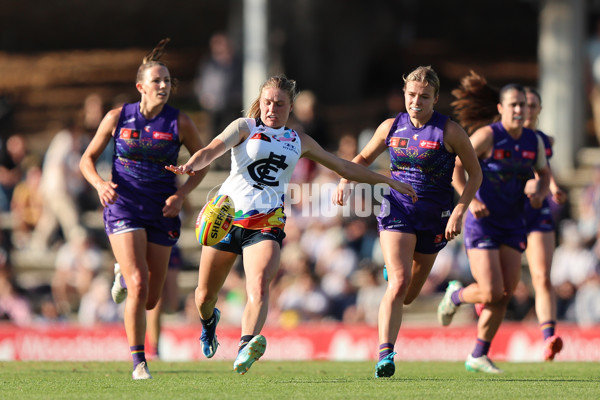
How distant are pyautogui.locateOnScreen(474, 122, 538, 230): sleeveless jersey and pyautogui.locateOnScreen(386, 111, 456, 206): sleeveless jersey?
123 centimetres

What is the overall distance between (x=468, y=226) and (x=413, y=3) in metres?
19.3

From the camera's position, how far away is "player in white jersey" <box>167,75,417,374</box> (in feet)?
28.6

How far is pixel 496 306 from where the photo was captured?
10711 millimetres

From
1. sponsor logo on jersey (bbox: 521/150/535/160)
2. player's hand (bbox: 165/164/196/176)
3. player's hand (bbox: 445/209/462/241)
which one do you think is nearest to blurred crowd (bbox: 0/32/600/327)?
sponsor logo on jersey (bbox: 521/150/535/160)

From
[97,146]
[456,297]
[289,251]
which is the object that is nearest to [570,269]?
[289,251]

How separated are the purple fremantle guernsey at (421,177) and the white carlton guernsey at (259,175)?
37.9 inches

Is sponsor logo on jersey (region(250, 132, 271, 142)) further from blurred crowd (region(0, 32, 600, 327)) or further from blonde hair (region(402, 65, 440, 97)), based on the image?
blurred crowd (region(0, 32, 600, 327))

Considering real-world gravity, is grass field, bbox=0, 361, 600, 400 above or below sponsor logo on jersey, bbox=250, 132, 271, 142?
below

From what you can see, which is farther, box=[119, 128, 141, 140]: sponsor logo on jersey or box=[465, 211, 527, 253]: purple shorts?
box=[465, 211, 527, 253]: purple shorts

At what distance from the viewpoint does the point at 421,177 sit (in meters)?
9.33

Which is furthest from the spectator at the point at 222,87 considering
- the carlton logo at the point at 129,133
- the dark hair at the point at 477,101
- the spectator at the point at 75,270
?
the carlton logo at the point at 129,133

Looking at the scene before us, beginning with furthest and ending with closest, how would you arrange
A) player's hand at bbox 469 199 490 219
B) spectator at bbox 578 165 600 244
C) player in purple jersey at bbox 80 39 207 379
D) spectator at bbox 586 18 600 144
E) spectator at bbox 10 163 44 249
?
1. spectator at bbox 586 18 600 144
2. spectator at bbox 10 163 44 249
3. spectator at bbox 578 165 600 244
4. player's hand at bbox 469 199 490 219
5. player in purple jersey at bbox 80 39 207 379

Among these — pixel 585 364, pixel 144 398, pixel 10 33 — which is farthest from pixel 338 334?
pixel 10 33

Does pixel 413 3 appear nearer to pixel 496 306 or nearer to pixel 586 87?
pixel 586 87
